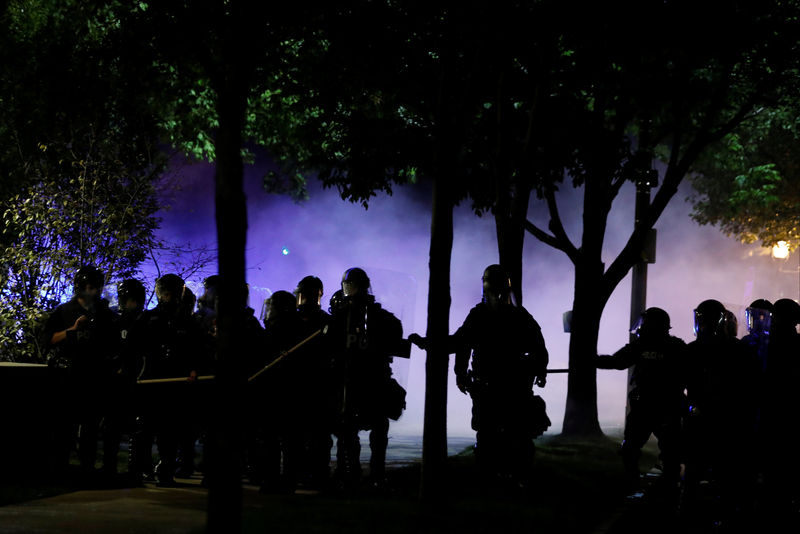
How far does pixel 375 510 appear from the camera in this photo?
8.53 meters

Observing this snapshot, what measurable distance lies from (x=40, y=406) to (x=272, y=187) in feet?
53.4

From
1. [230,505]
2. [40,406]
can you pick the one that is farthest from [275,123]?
[230,505]

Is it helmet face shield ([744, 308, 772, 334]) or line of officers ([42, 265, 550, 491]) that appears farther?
line of officers ([42, 265, 550, 491])

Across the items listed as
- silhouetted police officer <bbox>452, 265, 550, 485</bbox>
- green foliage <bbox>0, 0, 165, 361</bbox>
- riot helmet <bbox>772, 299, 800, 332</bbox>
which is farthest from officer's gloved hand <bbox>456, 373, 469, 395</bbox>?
green foliage <bbox>0, 0, 165, 361</bbox>

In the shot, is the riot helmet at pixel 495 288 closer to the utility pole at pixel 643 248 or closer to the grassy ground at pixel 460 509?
the grassy ground at pixel 460 509

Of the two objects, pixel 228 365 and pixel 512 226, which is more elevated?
pixel 512 226

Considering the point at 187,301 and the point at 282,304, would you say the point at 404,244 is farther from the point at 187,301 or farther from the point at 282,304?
the point at 282,304

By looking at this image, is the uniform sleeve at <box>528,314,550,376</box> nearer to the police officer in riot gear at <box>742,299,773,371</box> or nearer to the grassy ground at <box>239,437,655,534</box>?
the grassy ground at <box>239,437,655,534</box>

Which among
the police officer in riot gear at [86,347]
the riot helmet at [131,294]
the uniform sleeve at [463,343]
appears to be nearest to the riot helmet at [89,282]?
the police officer in riot gear at [86,347]

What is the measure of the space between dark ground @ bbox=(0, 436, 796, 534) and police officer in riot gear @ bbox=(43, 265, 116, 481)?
0.71 m

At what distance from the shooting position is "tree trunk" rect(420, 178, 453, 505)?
859 cm

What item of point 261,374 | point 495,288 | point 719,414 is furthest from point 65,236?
point 719,414

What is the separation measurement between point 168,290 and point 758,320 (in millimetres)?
5721

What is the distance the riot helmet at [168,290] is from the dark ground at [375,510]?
1863 millimetres
